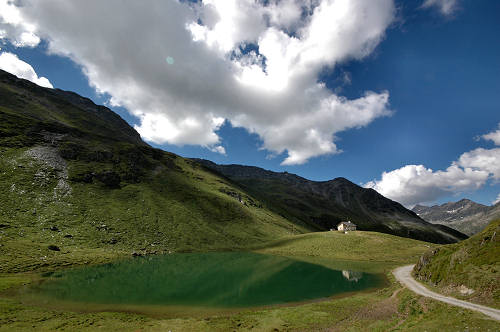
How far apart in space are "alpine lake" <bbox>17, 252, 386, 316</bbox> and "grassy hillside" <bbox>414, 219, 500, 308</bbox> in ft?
40.8

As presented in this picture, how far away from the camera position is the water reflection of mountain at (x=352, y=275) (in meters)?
58.0

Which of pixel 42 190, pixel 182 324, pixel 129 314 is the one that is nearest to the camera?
pixel 182 324

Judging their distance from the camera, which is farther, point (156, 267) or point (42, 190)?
point (42, 190)

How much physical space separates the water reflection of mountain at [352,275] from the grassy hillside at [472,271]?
14.0m

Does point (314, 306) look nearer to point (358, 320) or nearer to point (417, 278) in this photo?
point (358, 320)

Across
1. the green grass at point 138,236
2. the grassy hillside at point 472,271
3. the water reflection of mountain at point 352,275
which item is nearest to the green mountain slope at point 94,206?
the green grass at point 138,236

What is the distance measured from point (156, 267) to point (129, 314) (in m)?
36.5

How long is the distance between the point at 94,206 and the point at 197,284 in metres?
79.5

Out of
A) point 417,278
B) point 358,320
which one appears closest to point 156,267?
point 358,320

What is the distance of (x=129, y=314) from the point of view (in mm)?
31203

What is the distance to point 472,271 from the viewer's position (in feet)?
114

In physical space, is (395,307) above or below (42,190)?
below

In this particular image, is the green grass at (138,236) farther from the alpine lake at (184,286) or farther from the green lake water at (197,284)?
the green lake water at (197,284)

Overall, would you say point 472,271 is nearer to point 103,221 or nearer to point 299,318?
point 299,318
